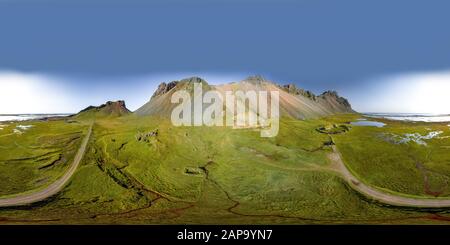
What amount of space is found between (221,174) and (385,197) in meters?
45.0

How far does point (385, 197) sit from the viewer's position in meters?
100

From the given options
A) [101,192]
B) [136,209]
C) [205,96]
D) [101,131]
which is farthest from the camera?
[205,96]

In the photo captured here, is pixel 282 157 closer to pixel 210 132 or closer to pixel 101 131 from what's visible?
pixel 210 132

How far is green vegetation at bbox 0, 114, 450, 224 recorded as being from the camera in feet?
314

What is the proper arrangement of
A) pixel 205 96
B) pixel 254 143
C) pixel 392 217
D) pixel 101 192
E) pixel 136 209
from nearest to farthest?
pixel 392 217, pixel 136 209, pixel 101 192, pixel 254 143, pixel 205 96

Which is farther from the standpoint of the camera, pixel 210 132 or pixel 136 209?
pixel 210 132

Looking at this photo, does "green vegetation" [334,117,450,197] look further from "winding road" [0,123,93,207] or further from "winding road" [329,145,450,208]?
"winding road" [0,123,93,207]

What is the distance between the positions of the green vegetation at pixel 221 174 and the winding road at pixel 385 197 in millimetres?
2275

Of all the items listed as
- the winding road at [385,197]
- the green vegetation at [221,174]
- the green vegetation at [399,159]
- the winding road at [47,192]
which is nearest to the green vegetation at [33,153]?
the green vegetation at [221,174]

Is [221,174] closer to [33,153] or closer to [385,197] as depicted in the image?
[385,197]

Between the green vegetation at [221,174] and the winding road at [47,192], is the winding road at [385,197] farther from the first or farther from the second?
the winding road at [47,192]

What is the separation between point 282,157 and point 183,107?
62405 millimetres

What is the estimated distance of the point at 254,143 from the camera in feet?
424
